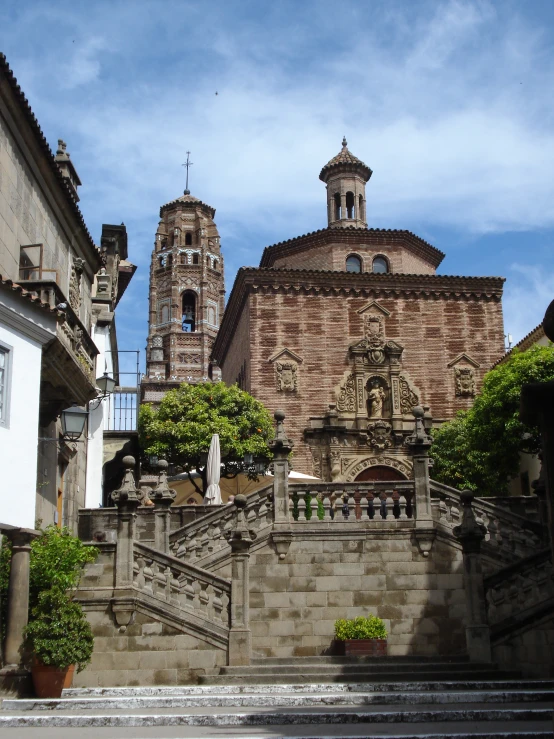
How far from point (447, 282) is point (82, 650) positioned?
2796 centimetres

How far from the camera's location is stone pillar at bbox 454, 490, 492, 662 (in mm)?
17516

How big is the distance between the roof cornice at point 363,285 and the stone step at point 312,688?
80.4 feet

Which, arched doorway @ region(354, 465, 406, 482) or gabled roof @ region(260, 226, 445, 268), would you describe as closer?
arched doorway @ region(354, 465, 406, 482)

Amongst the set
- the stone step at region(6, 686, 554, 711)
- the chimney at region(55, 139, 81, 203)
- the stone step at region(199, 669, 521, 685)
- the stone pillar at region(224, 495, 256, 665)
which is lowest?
the stone step at region(6, 686, 554, 711)

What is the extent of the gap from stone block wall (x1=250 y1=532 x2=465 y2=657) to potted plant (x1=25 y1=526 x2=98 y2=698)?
177 inches

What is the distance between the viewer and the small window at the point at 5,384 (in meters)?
15.0

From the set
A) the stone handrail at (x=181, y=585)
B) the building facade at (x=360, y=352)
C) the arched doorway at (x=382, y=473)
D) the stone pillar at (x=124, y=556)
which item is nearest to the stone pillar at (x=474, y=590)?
the stone handrail at (x=181, y=585)

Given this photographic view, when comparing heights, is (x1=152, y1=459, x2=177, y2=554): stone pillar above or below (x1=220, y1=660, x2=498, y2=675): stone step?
above

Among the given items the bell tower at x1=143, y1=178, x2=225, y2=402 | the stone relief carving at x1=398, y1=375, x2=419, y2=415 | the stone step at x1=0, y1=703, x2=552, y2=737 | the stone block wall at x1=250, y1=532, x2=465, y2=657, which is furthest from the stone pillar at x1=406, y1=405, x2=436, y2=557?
the bell tower at x1=143, y1=178, x2=225, y2=402

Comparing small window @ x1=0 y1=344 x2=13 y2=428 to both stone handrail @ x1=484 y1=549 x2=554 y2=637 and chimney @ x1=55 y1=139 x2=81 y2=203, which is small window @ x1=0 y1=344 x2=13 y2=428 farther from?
chimney @ x1=55 y1=139 x2=81 y2=203

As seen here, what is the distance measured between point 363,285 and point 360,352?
3.09 m

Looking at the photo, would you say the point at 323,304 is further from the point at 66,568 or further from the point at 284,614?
the point at 66,568

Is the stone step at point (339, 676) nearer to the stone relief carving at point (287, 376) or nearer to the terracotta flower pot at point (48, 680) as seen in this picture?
the terracotta flower pot at point (48, 680)

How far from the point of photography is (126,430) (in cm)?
3634
